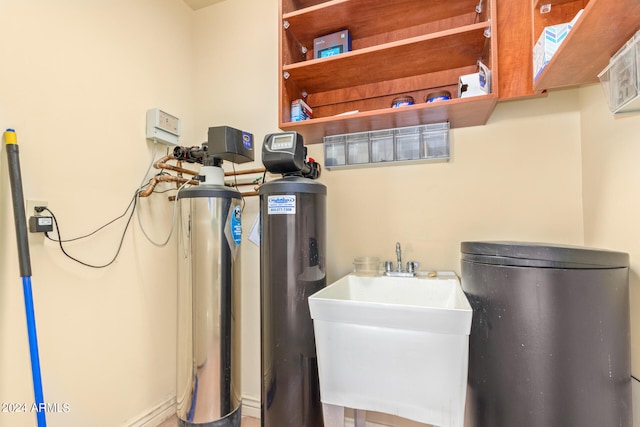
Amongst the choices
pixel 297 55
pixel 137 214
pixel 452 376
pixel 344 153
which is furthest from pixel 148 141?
pixel 452 376

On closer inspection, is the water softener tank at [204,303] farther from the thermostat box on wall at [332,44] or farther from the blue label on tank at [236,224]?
the thermostat box on wall at [332,44]

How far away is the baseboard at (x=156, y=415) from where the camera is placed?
1.50m

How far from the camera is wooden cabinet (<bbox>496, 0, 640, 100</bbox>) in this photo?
693 millimetres

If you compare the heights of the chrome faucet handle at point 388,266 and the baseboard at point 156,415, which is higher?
the chrome faucet handle at point 388,266

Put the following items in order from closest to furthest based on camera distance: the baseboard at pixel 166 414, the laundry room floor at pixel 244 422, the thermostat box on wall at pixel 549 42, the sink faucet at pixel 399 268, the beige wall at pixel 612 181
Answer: the beige wall at pixel 612 181
the thermostat box on wall at pixel 549 42
the sink faucet at pixel 399 268
the baseboard at pixel 166 414
the laundry room floor at pixel 244 422

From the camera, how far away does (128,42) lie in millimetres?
1558

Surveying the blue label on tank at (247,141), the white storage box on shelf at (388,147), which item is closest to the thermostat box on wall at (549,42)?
the white storage box on shelf at (388,147)

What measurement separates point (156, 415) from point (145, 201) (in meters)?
1.19

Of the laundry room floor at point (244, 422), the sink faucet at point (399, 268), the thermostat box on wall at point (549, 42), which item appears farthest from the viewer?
the laundry room floor at point (244, 422)

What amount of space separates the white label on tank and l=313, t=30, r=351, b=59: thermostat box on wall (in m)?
0.77

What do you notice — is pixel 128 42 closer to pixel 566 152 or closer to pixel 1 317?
pixel 1 317

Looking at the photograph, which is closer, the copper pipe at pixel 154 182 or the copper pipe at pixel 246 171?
the copper pipe at pixel 154 182

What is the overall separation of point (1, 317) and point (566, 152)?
7.59 ft

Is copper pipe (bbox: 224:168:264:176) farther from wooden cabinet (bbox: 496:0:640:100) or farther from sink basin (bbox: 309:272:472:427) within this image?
wooden cabinet (bbox: 496:0:640:100)
